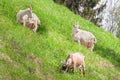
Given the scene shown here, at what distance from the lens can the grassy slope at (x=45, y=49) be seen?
2308 centimetres

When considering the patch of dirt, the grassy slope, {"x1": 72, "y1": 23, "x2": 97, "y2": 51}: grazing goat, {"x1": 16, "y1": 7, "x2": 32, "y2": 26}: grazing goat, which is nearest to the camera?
the grassy slope

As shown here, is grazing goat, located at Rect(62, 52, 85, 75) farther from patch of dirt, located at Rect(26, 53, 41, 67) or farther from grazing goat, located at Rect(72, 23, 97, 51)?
grazing goat, located at Rect(72, 23, 97, 51)

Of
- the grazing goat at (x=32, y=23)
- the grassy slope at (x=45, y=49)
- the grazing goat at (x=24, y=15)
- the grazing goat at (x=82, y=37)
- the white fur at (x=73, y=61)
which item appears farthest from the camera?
the grazing goat at (x=82, y=37)

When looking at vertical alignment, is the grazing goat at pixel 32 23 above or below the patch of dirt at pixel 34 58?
above

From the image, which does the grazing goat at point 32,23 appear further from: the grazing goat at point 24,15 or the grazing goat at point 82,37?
the grazing goat at point 82,37

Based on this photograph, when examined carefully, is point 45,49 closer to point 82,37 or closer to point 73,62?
point 73,62

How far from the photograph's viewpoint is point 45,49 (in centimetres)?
2600

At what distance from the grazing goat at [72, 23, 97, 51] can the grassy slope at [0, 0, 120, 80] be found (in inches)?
17.5

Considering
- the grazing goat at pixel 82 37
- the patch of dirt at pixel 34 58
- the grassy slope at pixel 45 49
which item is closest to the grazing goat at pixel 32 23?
the grassy slope at pixel 45 49

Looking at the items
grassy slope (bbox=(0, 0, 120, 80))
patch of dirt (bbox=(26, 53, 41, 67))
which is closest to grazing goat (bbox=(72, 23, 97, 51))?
grassy slope (bbox=(0, 0, 120, 80))

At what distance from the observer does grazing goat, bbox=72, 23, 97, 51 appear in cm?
2905

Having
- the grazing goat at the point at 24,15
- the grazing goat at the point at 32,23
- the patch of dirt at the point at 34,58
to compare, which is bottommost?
the patch of dirt at the point at 34,58

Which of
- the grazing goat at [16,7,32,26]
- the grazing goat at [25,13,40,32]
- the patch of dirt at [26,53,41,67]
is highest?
the grazing goat at [16,7,32,26]

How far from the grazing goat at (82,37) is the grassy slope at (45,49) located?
0.44 meters
